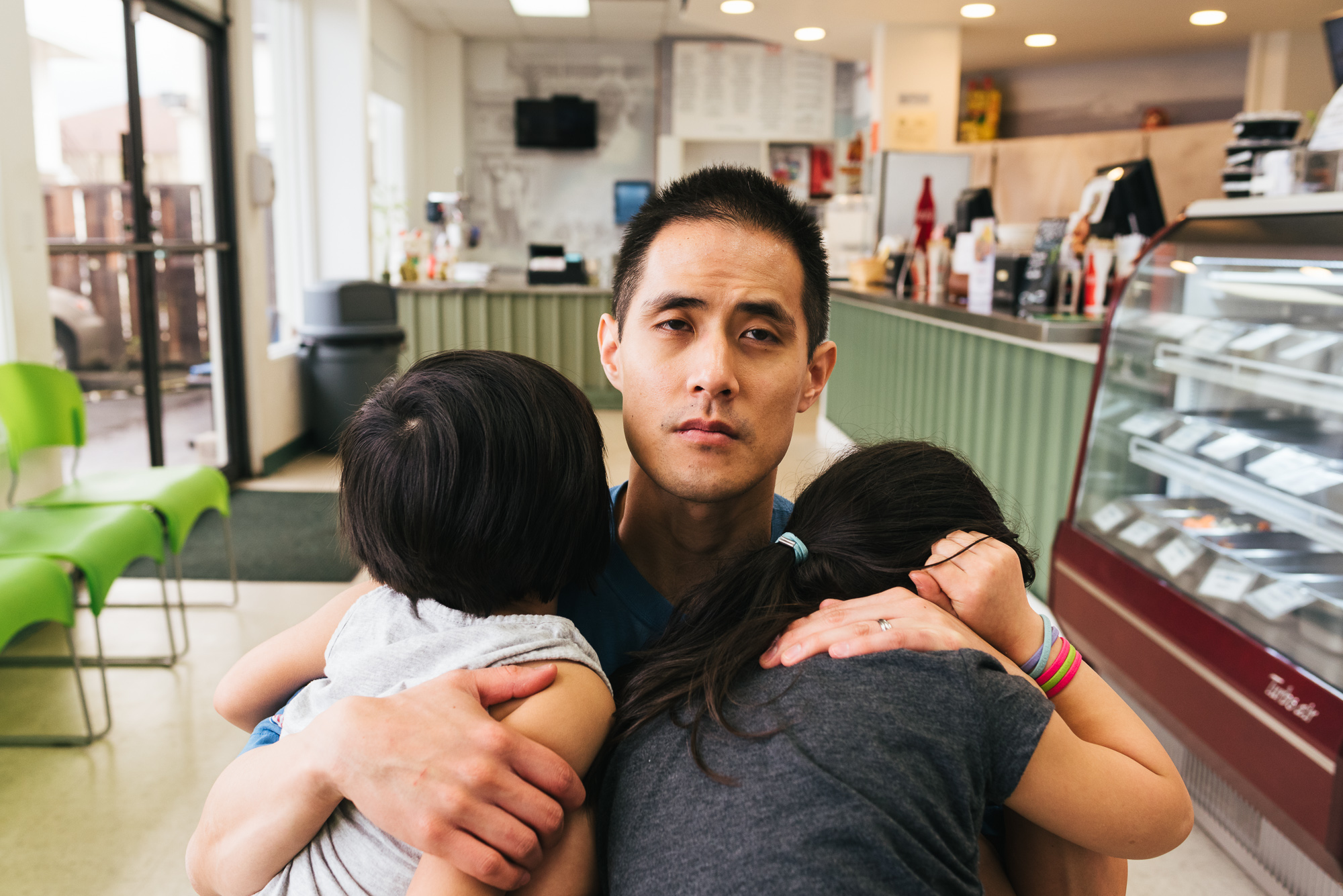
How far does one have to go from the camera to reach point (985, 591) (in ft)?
3.05

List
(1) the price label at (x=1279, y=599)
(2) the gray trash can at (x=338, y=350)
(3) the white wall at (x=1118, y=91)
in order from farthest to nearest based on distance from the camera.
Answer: (3) the white wall at (x=1118, y=91)
(2) the gray trash can at (x=338, y=350)
(1) the price label at (x=1279, y=599)

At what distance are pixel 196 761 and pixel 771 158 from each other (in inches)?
327

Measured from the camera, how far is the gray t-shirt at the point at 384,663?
0.91 meters

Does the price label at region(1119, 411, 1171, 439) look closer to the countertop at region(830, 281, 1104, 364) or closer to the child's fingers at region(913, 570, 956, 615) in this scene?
the countertop at region(830, 281, 1104, 364)

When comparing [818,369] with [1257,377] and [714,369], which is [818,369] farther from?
[1257,377]

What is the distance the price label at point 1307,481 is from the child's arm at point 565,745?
1.54 m

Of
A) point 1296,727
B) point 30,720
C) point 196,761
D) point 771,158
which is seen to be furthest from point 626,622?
point 771,158

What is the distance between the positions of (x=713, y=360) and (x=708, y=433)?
88mm

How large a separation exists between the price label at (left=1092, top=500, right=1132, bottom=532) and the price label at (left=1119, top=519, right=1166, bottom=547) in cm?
4

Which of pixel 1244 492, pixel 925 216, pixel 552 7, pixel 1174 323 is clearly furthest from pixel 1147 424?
pixel 552 7

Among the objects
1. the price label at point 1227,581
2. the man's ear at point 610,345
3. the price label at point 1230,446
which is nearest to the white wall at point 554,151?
the price label at point 1230,446

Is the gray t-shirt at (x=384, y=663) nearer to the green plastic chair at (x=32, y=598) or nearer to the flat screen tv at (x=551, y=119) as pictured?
the green plastic chair at (x=32, y=598)

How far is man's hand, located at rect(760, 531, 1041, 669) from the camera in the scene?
2.75 ft

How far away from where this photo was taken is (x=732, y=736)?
2.70 feet
